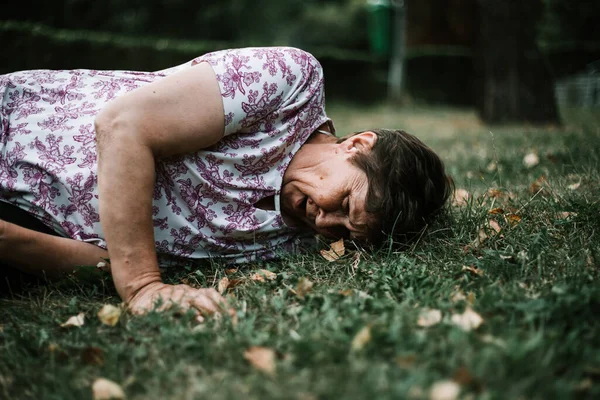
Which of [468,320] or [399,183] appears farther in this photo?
[399,183]

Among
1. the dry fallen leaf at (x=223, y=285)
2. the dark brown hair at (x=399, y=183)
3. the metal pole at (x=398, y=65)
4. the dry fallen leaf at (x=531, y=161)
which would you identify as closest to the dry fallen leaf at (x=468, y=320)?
the dark brown hair at (x=399, y=183)

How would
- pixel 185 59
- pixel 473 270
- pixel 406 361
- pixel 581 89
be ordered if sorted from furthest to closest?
pixel 581 89 < pixel 185 59 < pixel 473 270 < pixel 406 361

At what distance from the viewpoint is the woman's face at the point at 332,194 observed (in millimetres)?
2080

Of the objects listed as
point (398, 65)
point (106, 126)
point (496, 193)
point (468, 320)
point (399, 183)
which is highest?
point (106, 126)

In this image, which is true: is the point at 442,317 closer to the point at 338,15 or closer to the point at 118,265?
the point at 118,265

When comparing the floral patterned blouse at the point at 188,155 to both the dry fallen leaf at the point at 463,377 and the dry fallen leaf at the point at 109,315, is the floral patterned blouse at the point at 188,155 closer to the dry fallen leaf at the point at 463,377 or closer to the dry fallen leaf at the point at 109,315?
the dry fallen leaf at the point at 109,315

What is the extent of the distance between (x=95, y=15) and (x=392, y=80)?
11.0 m

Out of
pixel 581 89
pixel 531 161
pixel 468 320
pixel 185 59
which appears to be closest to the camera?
pixel 468 320

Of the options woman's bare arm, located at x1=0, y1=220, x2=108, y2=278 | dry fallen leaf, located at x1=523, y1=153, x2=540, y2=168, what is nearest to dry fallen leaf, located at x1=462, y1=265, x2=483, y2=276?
woman's bare arm, located at x1=0, y1=220, x2=108, y2=278

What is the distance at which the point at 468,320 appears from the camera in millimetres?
1423

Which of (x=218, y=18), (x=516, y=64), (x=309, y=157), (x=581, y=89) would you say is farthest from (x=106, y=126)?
(x=218, y=18)

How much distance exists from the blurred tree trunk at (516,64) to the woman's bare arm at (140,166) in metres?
5.84

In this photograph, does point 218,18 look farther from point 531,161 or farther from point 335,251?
point 335,251

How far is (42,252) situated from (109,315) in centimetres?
55
